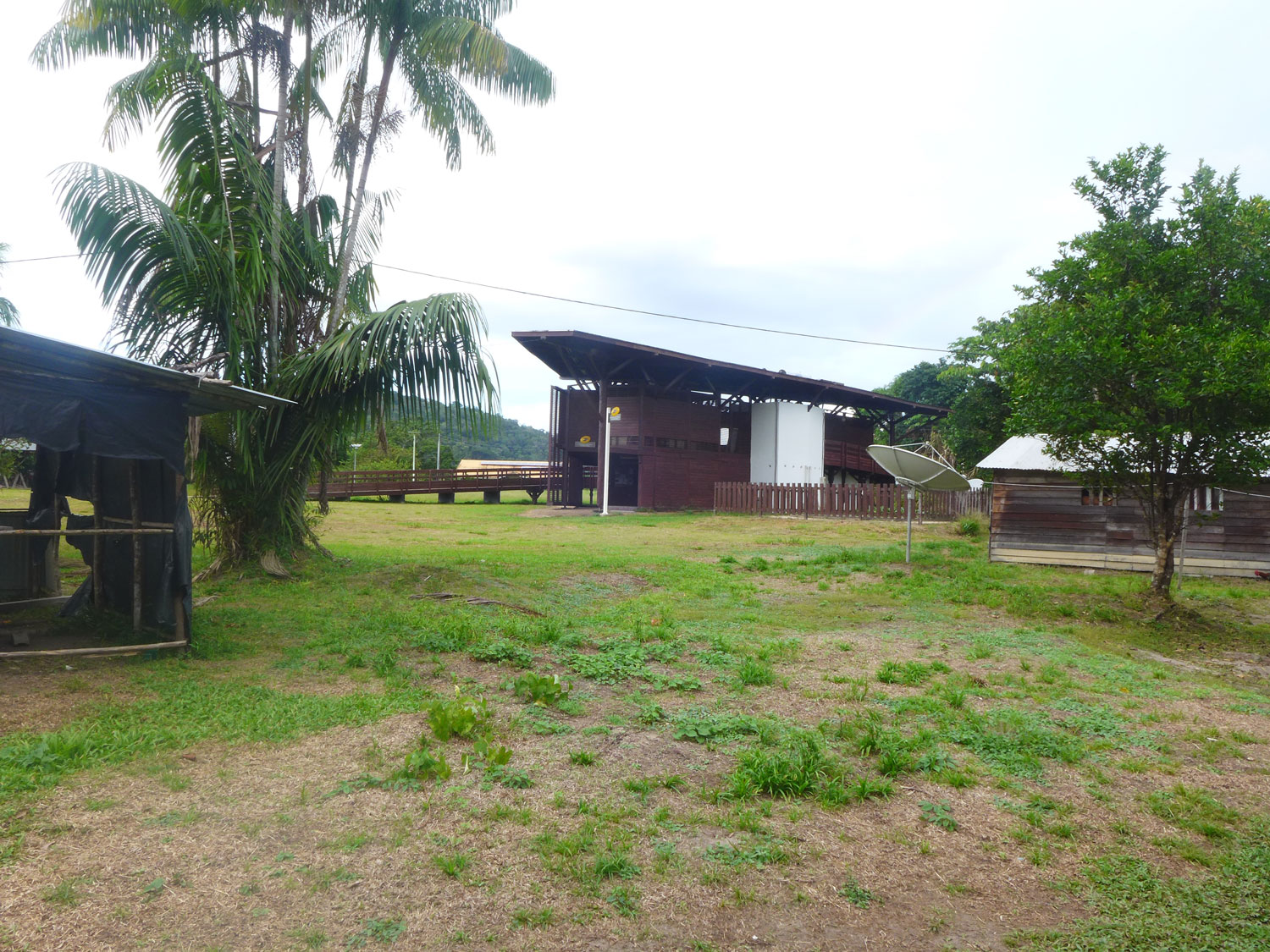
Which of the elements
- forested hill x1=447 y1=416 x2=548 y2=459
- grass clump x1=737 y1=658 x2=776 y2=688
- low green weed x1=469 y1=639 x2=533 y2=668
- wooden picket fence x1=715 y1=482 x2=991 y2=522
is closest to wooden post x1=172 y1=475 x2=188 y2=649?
low green weed x1=469 y1=639 x2=533 y2=668

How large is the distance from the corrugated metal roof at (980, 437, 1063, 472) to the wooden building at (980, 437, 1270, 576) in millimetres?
19

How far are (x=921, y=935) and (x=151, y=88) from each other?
1223cm

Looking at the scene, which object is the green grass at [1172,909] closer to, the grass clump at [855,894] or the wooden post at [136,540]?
the grass clump at [855,894]

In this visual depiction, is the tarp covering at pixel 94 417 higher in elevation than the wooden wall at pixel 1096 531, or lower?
higher

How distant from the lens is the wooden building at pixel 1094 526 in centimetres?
1648

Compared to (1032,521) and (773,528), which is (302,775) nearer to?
(1032,521)

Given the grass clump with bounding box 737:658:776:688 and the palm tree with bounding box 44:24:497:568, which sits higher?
the palm tree with bounding box 44:24:497:568

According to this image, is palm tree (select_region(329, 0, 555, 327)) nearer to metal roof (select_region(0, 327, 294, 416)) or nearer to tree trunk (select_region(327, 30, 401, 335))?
tree trunk (select_region(327, 30, 401, 335))

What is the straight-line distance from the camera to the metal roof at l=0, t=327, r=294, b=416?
598cm

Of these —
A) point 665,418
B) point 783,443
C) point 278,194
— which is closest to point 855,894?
point 278,194

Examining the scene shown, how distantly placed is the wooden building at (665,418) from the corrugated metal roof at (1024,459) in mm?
14949

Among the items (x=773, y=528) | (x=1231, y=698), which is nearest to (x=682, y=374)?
(x=773, y=528)

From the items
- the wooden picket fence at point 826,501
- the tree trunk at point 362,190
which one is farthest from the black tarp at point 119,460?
the wooden picket fence at point 826,501

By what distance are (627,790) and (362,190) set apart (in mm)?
11108
